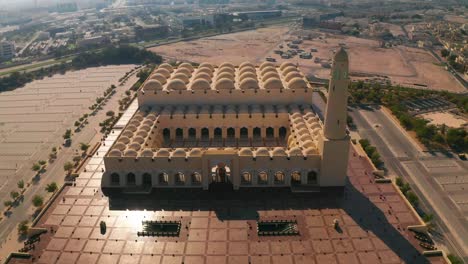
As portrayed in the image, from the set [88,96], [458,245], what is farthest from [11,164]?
[458,245]

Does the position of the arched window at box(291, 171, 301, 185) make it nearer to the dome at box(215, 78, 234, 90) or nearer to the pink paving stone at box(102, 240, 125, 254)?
the dome at box(215, 78, 234, 90)

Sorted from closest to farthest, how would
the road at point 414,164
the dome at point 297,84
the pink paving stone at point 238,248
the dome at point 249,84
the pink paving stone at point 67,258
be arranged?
1. the pink paving stone at point 67,258
2. the pink paving stone at point 238,248
3. the road at point 414,164
4. the dome at point 297,84
5. the dome at point 249,84

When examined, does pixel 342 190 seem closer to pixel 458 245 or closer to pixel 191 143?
pixel 458 245

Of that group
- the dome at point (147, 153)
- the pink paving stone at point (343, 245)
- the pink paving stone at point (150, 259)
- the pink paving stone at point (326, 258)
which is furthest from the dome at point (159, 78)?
the pink paving stone at point (326, 258)

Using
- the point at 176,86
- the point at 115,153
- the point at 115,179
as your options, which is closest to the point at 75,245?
the point at 115,179

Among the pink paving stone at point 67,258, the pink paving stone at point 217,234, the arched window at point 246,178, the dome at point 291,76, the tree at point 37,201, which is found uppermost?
the dome at point 291,76

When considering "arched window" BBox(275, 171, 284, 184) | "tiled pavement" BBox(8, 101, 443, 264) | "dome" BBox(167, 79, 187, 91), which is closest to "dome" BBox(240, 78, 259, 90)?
"dome" BBox(167, 79, 187, 91)

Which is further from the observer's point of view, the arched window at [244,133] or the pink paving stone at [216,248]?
the arched window at [244,133]

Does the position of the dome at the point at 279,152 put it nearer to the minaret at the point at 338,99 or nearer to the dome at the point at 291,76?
the minaret at the point at 338,99
